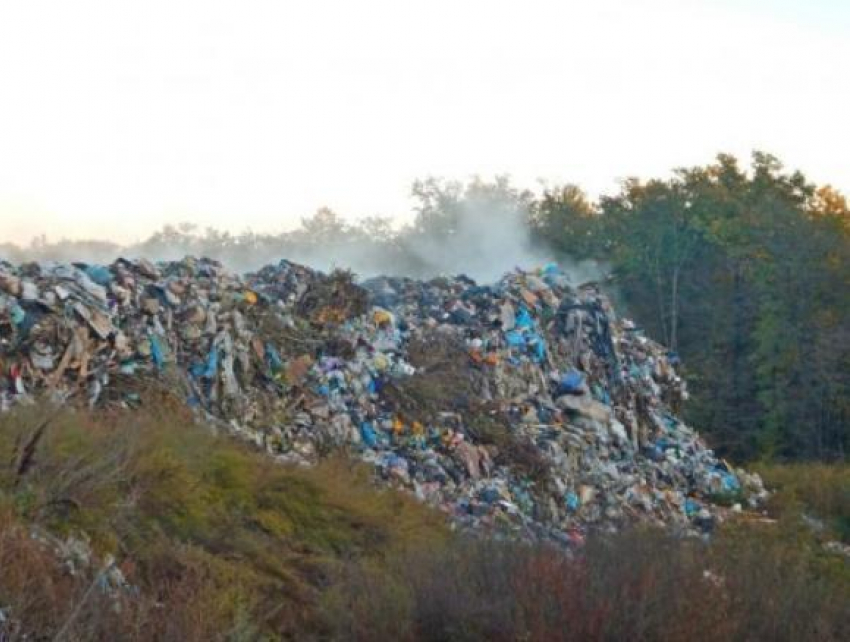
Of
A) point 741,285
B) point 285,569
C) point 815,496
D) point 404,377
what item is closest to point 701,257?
point 741,285

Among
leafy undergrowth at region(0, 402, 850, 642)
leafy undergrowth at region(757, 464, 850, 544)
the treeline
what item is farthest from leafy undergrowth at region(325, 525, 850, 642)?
the treeline

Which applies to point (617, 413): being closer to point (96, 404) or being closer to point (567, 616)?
point (96, 404)

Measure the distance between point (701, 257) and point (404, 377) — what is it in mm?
23856

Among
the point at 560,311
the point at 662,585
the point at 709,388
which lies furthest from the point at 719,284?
the point at 662,585

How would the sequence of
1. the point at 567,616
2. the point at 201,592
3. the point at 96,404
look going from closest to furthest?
the point at 567,616 < the point at 201,592 < the point at 96,404

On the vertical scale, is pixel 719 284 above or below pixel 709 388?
above

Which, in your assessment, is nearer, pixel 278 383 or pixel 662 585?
pixel 662 585

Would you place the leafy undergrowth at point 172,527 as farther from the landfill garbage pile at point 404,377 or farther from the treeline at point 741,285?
the treeline at point 741,285

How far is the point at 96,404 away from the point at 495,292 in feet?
24.2

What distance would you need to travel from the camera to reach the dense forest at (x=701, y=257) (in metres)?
28.8

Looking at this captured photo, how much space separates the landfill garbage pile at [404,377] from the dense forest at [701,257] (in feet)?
38.5

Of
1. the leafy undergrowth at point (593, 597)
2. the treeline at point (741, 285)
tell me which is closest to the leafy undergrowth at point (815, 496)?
the treeline at point (741, 285)

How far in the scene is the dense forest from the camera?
28.8 meters

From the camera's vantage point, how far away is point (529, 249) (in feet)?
121
